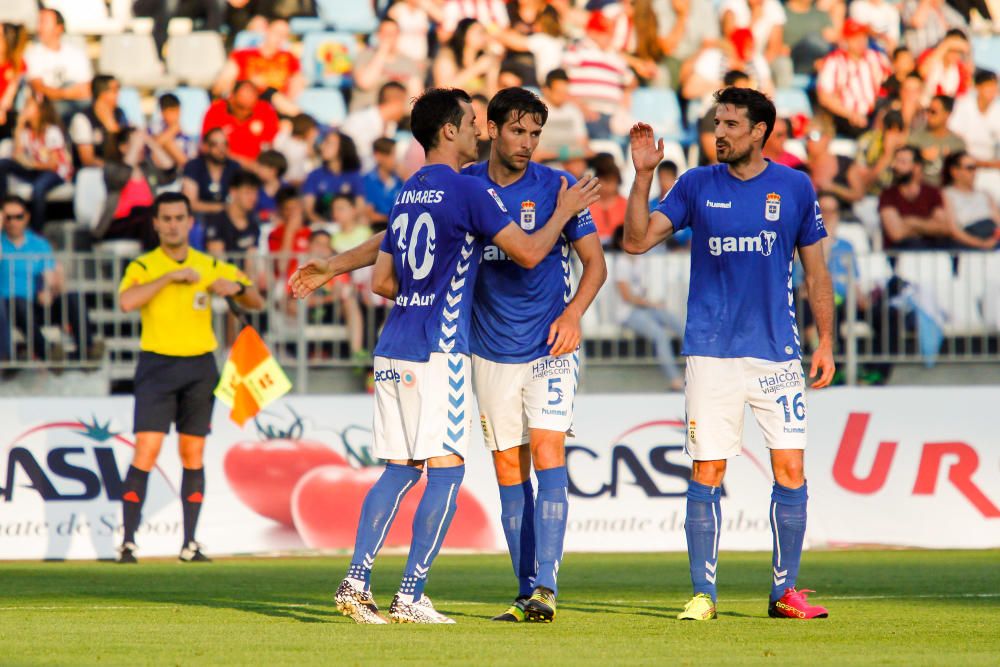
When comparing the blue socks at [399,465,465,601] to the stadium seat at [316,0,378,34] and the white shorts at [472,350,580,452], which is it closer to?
the white shorts at [472,350,580,452]

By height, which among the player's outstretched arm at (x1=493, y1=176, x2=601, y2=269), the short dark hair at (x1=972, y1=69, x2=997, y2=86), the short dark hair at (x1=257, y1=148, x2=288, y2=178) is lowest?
the player's outstretched arm at (x1=493, y1=176, x2=601, y2=269)

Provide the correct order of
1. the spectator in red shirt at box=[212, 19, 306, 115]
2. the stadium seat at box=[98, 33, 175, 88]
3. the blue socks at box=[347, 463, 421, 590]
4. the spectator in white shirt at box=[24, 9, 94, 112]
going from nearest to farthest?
the blue socks at box=[347, 463, 421, 590]
the spectator in white shirt at box=[24, 9, 94, 112]
the spectator in red shirt at box=[212, 19, 306, 115]
the stadium seat at box=[98, 33, 175, 88]

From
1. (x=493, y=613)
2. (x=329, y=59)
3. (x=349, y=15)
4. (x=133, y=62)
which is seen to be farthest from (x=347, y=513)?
(x=349, y=15)

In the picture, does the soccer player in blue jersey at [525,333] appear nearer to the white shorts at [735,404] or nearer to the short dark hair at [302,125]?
the white shorts at [735,404]

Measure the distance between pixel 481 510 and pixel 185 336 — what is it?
270cm

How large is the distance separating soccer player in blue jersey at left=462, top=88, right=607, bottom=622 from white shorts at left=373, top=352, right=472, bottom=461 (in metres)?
0.42

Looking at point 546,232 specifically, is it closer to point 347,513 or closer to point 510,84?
point 347,513

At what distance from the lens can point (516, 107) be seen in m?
7.75

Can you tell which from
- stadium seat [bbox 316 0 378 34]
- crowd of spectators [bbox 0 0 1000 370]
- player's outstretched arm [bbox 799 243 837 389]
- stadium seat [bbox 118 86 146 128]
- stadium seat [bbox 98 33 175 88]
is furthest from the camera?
stadium seat [bbox 316 0 378 34]

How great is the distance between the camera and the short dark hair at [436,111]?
759cm

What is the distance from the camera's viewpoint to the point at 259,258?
14.0 metres

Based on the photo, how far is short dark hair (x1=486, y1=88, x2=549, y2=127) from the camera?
7750 mm

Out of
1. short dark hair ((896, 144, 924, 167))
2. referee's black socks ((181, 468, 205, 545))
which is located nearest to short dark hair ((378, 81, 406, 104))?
A: short dark hair ((896, 144, 924, 167))

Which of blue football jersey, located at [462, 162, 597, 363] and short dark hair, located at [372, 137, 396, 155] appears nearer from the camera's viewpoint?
blue football jersey, located at [462, 162, 597, 363]
